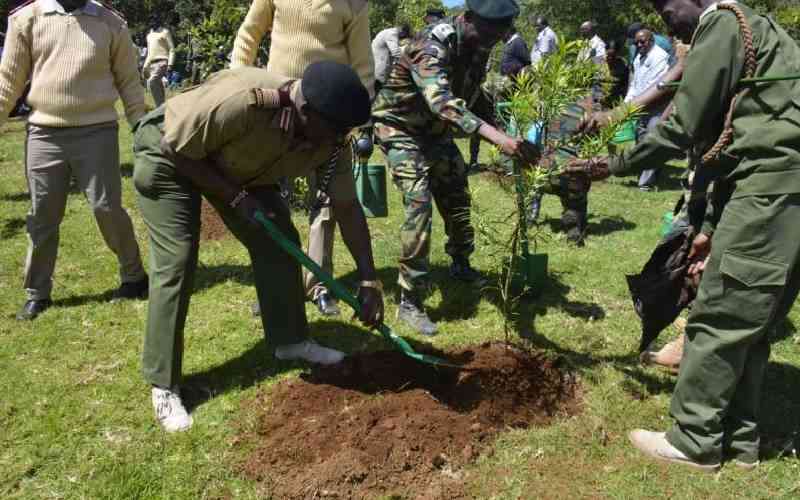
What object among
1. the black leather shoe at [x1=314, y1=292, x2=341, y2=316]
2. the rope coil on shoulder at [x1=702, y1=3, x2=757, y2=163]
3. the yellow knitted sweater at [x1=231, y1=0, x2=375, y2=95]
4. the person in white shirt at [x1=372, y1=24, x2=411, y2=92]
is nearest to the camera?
the rope coil on shoulder at [x1=702, y1=3, x2=757, y2=163]

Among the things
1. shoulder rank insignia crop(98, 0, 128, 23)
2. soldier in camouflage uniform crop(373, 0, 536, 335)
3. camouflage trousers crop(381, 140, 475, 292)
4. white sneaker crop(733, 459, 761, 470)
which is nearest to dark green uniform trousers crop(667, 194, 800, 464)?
white sneaker crop(733, 459, 761, 470)

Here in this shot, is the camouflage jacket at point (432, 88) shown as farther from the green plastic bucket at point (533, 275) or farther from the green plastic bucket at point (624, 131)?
the green plastic bucket at point (533, 275)

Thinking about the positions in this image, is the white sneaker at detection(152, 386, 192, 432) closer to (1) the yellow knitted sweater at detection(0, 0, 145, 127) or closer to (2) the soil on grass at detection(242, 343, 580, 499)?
(2) the soil on grass at detection(242, 343, 580, 499)

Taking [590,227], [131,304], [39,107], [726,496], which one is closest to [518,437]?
[726,496]

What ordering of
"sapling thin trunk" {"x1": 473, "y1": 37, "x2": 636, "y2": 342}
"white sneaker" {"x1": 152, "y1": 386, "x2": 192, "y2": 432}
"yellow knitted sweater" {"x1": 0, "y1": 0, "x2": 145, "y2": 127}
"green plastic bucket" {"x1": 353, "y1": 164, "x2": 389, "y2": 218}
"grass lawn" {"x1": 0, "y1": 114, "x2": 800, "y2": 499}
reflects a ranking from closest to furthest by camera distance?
"grass lawn" {"x1": 0, "y1": 114, "x2": 800, "y2": 499}, "sapling thin trunk" {"x1": 473, "y1": 37, "x2": 636, "y2": 342}, "white sneaker" {"x1": 152, "y1": 386, "x2": 192, "y2": 432}, "yellow knitted sweater" {"x1": 0, "y1": 0, "x2": 145, "y2": 127}, "green plastic bucket" {"x1": 353, "y1": 164, "x2": 389, "y2": 218}

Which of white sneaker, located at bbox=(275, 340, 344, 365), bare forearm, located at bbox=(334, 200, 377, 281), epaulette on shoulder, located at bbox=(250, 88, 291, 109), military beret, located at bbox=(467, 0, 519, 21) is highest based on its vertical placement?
military beret, located at bbox=(467, 0, 519, 21)

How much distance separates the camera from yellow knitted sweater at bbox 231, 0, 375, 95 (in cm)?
429

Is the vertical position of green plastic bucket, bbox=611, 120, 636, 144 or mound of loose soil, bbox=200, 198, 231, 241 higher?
green plastic bucket, bbox=611, 120, 636, 144

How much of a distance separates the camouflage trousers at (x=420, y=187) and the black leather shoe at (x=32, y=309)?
2.76 meters

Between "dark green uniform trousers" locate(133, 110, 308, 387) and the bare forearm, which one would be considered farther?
the bare forearm

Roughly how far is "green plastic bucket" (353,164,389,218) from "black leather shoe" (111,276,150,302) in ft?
6.78

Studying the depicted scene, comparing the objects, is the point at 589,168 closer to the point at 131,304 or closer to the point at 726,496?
the point at 726,496

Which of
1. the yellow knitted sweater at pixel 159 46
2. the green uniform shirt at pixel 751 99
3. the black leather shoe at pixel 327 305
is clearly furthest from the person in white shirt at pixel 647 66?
the yellow knitted sweater at pixel 159 46

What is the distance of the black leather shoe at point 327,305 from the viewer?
491 cm
